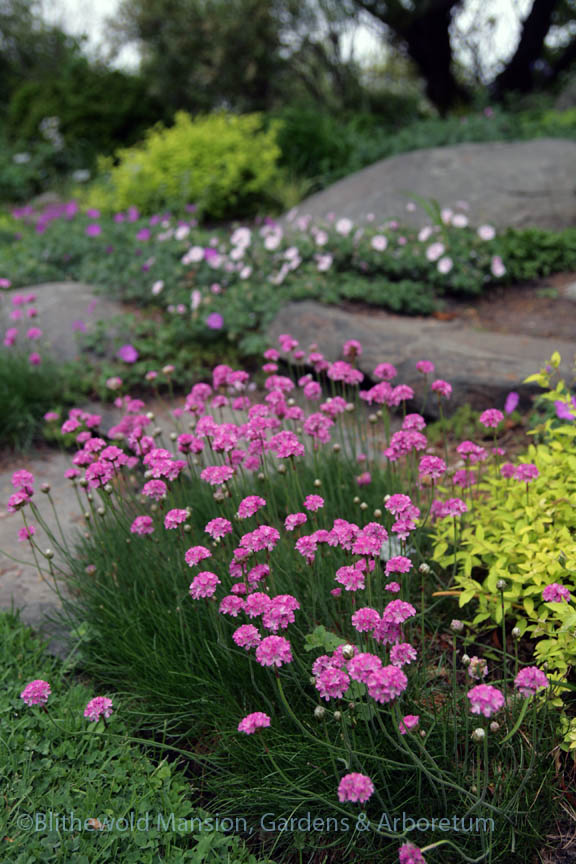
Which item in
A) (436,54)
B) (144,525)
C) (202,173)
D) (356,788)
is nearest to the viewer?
(356,788)

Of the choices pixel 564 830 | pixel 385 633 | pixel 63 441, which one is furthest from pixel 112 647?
pixel 63 441

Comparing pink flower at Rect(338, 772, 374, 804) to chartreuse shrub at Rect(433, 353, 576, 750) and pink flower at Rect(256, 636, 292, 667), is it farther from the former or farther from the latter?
chartreuse shrub at Rect(433, 353, 576, 750)

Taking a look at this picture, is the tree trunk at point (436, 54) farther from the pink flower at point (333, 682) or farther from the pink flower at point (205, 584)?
the pink flower at point (333, 682)

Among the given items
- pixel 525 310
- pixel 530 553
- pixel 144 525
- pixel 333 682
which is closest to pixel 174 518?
pixel 144 525

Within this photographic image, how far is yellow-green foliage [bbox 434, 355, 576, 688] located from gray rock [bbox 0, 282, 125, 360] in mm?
3545

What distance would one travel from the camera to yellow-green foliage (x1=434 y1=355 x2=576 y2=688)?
212cm

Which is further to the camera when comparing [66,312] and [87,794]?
[66,312]

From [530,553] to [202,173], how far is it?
7.35 m

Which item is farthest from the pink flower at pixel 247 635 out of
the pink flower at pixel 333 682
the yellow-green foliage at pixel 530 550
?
the yellow-green foliage at pixel 530 550

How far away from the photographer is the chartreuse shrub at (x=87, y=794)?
1854mm

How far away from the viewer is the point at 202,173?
8.49 m

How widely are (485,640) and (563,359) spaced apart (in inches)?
80.7

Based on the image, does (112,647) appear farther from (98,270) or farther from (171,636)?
(98,270)

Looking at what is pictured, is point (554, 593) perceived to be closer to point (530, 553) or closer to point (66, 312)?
point (530, 553)
